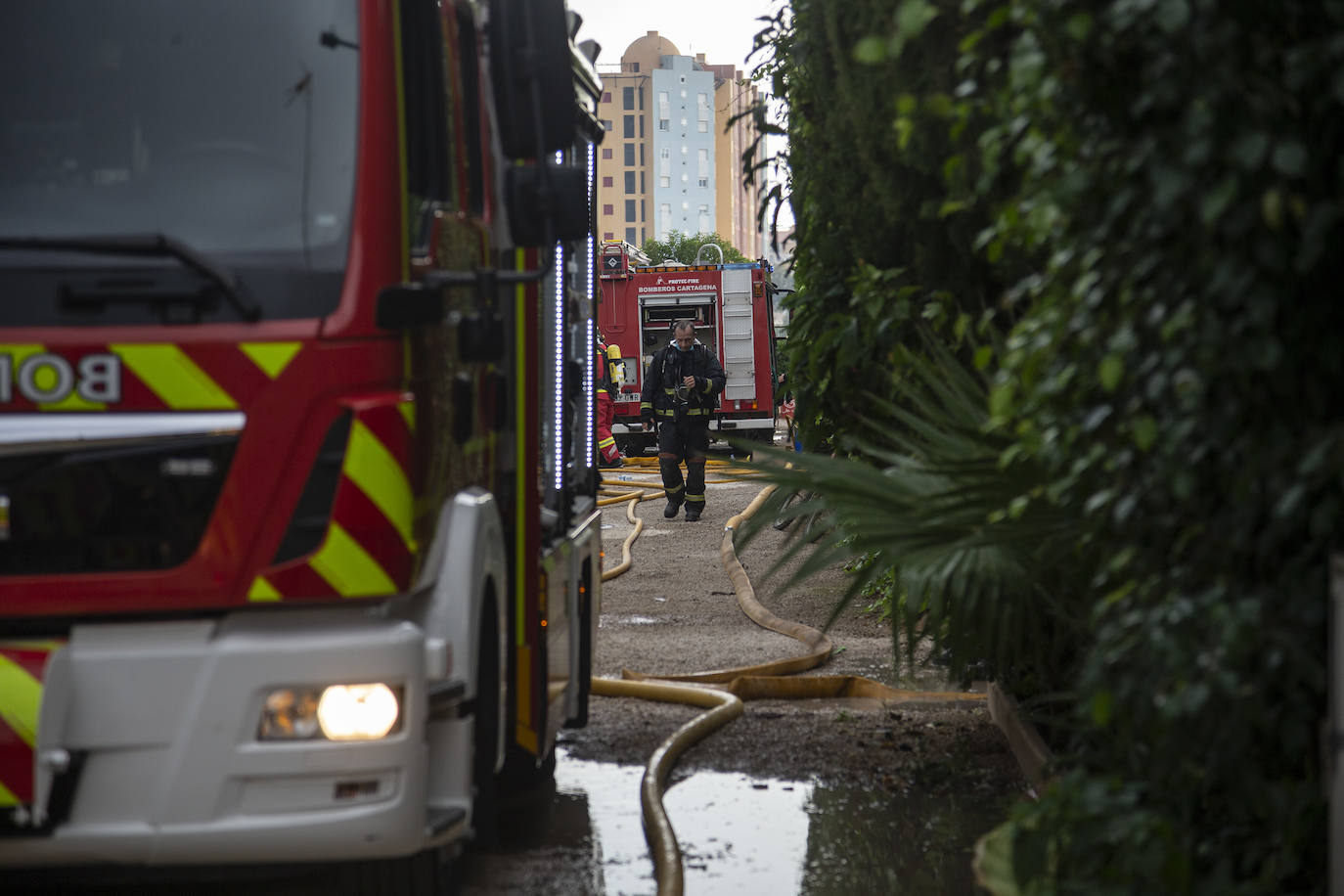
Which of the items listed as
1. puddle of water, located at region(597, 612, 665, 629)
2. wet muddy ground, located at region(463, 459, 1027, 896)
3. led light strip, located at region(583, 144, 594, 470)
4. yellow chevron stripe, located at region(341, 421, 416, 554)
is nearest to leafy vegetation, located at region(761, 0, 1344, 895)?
wet muddy ground, located at region(463, 459, 1027, 896)

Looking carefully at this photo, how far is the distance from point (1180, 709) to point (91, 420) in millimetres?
2063

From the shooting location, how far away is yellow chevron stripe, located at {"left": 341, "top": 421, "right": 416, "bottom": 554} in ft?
9.85

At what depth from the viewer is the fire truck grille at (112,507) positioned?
117 inches

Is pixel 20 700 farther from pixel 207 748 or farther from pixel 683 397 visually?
pixel 683 397

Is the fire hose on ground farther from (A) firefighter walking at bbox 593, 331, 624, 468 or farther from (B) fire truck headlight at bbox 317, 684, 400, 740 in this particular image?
(A) firefighter walking at bbox 593, 331, 624, 468

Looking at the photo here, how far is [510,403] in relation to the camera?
4398mm

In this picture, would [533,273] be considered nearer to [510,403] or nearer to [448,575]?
[448,575]

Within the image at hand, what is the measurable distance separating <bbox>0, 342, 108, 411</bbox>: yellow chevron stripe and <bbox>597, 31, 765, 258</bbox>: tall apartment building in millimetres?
140004

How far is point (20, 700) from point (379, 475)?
78 cm

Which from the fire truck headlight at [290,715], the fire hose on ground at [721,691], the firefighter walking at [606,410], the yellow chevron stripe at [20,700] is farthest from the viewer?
the firefighter walking at [606,410]

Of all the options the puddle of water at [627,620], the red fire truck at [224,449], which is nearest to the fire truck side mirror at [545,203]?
the red fire truck at [224,449]

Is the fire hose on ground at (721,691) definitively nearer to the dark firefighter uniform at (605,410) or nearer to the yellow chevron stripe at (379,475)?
the yellow chevron stripe at (379,475)

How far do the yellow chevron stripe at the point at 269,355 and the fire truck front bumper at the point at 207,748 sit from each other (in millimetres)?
507

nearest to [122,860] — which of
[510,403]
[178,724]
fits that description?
[178,724]
